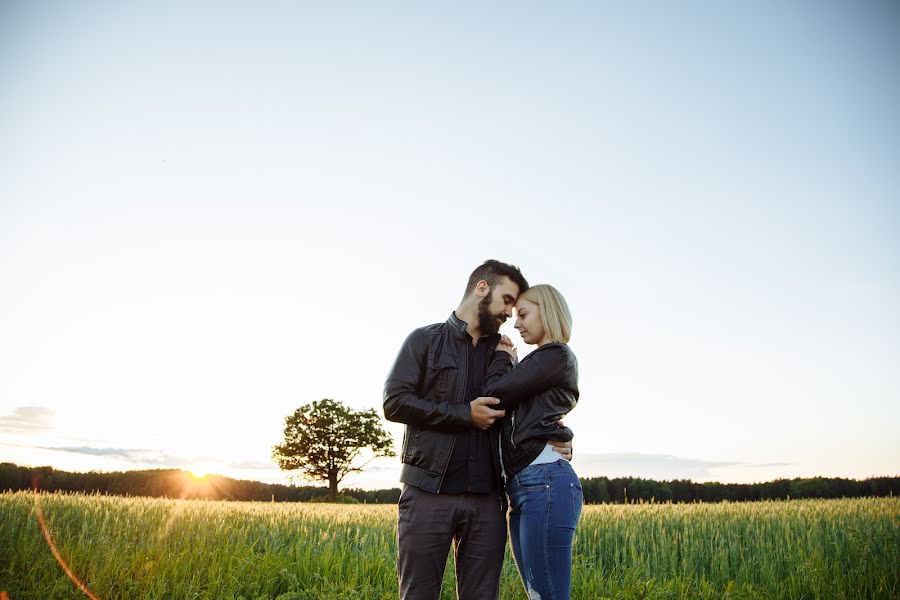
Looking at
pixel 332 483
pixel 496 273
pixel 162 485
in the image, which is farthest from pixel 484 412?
pixel 332 483

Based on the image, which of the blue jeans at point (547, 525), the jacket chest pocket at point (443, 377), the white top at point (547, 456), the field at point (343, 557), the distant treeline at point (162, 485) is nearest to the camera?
the blue jeans at point (547, 525)

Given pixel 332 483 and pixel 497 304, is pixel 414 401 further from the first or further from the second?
pixel 332 483

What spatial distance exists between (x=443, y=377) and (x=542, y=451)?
35.4 inches

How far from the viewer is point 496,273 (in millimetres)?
4371

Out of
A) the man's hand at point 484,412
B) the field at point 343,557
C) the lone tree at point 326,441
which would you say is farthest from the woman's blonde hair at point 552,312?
the lone tree at point 326,441

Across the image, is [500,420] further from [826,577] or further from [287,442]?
[287,442]

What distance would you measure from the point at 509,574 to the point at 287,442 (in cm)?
4372

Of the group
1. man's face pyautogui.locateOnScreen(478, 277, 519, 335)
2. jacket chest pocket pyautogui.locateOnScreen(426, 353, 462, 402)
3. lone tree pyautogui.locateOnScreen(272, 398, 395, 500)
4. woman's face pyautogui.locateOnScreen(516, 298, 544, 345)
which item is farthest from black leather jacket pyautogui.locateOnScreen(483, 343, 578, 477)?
lone tree pyautogui.locateOnScreen(272, 398, 395, 500)

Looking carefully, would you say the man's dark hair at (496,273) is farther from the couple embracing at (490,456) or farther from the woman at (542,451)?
the woman at (542,451)

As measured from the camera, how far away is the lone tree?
1895 inches

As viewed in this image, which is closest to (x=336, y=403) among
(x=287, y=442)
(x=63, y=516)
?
(x=287, y=442)

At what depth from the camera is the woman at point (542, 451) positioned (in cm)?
364

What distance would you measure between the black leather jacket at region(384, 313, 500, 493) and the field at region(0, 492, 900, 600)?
391cm

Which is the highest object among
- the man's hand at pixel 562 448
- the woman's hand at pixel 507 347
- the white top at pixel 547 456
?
the woman's hand at pixel 507 347
